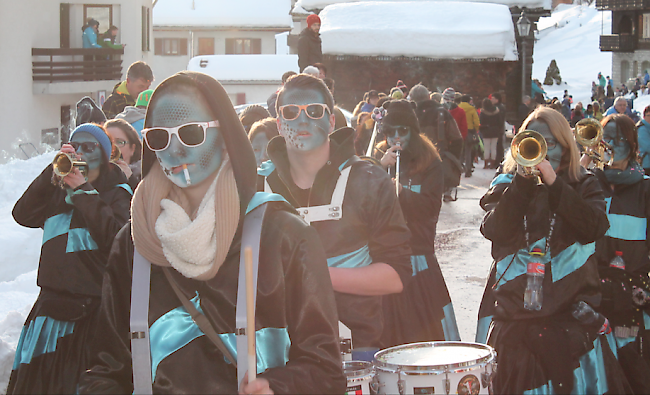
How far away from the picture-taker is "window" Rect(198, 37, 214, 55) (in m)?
46.2

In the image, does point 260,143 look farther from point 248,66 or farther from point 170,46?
point 170,46

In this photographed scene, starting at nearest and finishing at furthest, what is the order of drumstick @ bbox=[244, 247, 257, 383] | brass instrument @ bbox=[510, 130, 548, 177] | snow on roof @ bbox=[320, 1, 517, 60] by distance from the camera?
drumstick @ bbox=[244, 247, 257, 383] < brass instrument @ bbox=[510, 130, 548, 177] < snow on roof @ bbox=[320, 1, 517, 60]

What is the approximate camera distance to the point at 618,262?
515 centimetres

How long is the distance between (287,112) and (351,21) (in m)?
17.5

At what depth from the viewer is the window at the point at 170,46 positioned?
45.8m

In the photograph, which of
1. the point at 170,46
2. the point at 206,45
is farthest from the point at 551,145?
the point at 170,46

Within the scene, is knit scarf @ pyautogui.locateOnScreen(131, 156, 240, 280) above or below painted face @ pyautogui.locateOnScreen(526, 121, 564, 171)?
below

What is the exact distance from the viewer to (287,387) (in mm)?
2092

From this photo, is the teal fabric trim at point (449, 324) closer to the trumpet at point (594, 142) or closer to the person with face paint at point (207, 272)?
the trumpet at point (594, 142)

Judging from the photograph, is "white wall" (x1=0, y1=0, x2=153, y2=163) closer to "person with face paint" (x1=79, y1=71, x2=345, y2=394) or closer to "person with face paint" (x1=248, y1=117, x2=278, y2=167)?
"person with face paint" (x1=248, y1=117, x2=278, y2=167)

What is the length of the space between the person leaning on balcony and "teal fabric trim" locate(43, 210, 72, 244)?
154 inches

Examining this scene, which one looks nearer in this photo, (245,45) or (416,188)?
(416,188)

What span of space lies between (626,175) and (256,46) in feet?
138

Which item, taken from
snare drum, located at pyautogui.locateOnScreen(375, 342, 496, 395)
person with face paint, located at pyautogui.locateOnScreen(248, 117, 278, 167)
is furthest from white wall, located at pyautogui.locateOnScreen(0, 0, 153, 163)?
snare drum, located at pyautogui.locateOnScreen(375, 342, 496, 395)
